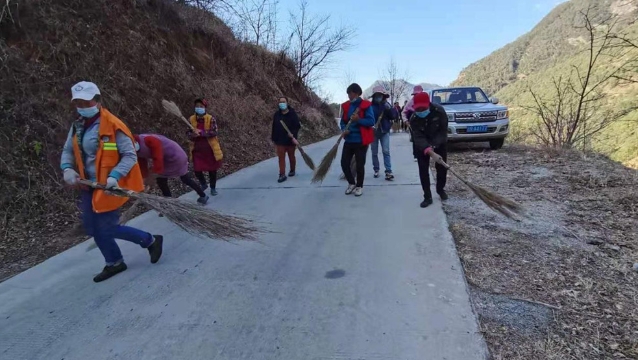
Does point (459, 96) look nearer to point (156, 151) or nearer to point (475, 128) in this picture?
point (475, 128)

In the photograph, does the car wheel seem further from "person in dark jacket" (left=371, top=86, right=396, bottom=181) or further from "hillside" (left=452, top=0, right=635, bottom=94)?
"hillside" (left=452, top=0, right=635, bottom=94)

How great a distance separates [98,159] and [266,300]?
5.74ft

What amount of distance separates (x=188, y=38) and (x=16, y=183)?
868 centimetres

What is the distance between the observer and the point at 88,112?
124 inches

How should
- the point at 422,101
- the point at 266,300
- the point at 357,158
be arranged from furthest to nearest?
the point at 357,158, the point at 422,101, the point at 266,300

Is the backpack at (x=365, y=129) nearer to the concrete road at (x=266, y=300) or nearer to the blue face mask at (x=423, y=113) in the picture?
the blue face mask at (x=423, y=113)

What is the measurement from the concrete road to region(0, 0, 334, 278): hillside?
1.33 meters

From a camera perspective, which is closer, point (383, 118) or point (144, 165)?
point (144, 165)

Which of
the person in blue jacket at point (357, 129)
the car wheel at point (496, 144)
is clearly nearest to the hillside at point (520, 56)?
the car wheel at point (496, 144)

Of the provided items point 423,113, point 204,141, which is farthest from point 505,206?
point 204,141

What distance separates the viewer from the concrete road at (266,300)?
2.48m

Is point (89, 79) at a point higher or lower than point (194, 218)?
higher

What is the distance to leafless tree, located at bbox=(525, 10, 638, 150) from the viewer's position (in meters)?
9.33

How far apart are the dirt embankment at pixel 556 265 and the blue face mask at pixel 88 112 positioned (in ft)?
10.6
